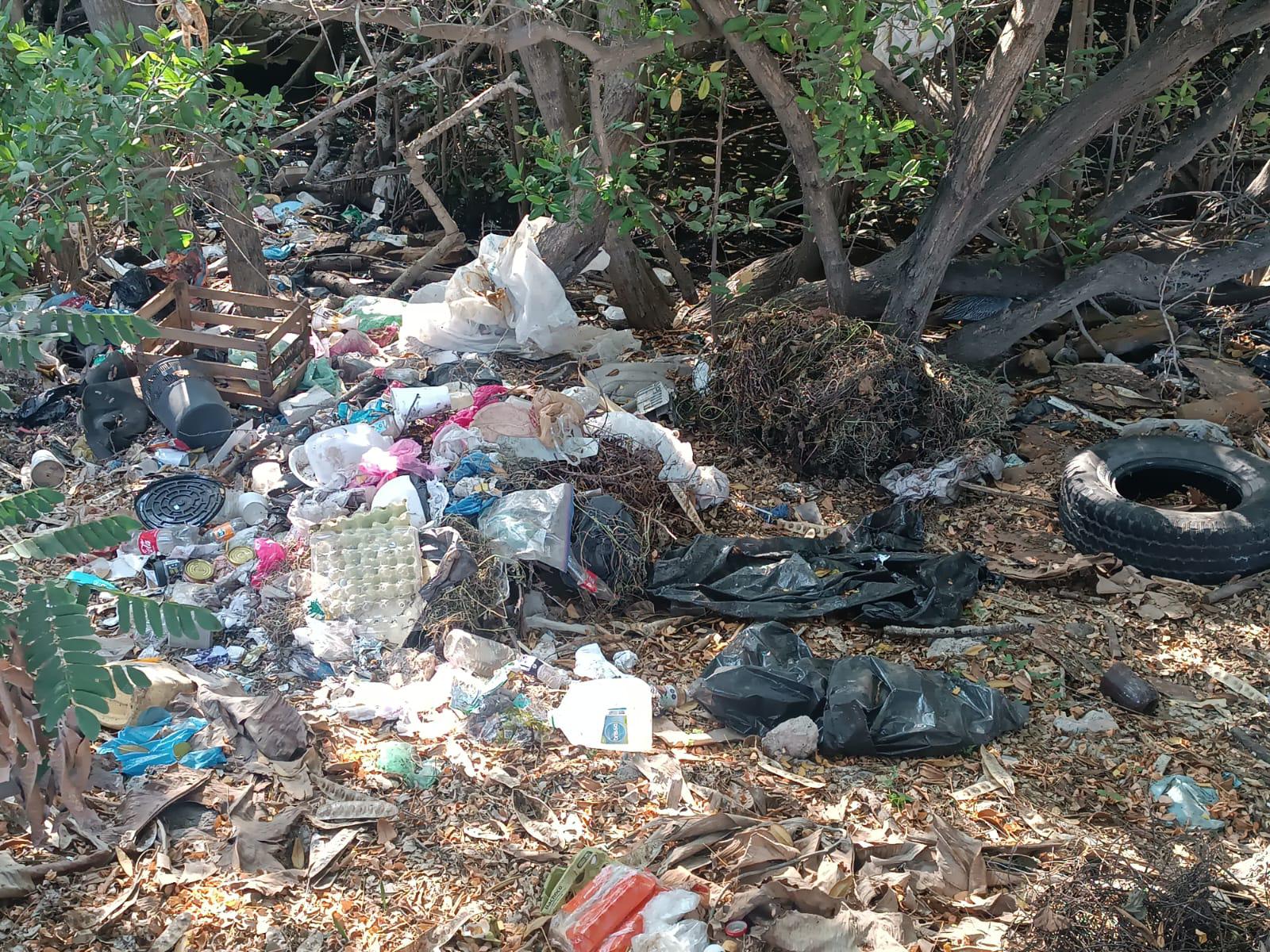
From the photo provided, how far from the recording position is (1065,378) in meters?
6.22

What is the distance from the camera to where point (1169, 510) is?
4.66 meters

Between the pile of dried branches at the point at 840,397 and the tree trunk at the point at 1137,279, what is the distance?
0.61 m

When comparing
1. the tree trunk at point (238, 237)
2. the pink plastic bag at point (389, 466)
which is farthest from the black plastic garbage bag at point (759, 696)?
the tree trunk at point (238, 237)

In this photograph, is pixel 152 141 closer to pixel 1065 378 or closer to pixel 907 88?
pixel 907 88

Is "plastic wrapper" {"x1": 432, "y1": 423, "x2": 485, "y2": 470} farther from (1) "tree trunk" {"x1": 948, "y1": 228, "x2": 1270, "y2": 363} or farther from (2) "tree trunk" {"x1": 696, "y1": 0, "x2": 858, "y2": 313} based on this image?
(1) "tree trunk" {"x1": 948, "y1": 228, "x2": 1270, "y2": 363}

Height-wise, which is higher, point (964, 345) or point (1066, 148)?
point (1066, 148)

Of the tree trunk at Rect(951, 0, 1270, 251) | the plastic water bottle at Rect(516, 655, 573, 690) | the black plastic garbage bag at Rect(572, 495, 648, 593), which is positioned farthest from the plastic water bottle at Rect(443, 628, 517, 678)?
the tree trunk at Rect(951, 0, 1270, 251)

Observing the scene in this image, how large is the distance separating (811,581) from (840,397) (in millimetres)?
1213

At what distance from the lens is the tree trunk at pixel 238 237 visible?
20.2 ft

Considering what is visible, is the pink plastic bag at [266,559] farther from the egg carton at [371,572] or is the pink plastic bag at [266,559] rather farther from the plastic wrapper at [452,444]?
the plastic wrapper at [452,444]

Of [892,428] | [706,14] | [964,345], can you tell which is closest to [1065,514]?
[892,428]

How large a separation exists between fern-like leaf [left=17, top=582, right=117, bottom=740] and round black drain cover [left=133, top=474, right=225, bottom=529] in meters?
2.32

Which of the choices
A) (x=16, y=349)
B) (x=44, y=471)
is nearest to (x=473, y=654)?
(x=16, y=349)

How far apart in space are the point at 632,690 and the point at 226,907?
1485 millimetres
